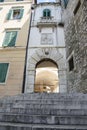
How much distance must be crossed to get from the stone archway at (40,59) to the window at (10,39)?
1613 millimetres

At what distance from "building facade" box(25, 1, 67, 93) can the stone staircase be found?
5288 mm

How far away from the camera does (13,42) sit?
501 inches

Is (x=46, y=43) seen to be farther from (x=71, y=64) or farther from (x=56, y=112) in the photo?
(x=56, y=112)

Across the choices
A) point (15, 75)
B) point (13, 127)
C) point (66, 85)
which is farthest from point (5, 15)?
point (13, 127)

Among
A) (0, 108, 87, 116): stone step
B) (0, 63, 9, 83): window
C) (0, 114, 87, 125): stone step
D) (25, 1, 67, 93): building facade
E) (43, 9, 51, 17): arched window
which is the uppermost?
(43, 9, 51, 17): arched window

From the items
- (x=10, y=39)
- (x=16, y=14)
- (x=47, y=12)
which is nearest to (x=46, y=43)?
(x=10, y=39)

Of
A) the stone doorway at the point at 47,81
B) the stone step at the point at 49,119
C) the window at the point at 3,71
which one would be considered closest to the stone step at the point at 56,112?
the stone step at the point at 49,119

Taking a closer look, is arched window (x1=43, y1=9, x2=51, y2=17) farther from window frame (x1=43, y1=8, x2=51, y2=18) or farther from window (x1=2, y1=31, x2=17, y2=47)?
window (x1=2, y1=31, x2=17, y2=47)

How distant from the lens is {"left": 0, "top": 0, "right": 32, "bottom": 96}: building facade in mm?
10930

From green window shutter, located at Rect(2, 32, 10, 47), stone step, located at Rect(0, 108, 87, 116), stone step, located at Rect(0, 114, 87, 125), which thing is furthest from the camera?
green window shutter, located at Rect(2, 32, 10, 47)

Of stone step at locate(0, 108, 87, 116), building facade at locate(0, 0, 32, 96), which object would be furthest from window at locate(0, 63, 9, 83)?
stone step at locate(0, 108, 87, 116)

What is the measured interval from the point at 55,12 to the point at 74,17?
3.88m

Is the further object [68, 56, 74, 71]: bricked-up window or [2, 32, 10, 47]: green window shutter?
[2, 32, 10, 47]: green window shutter

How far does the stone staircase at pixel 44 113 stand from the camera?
367 cm
